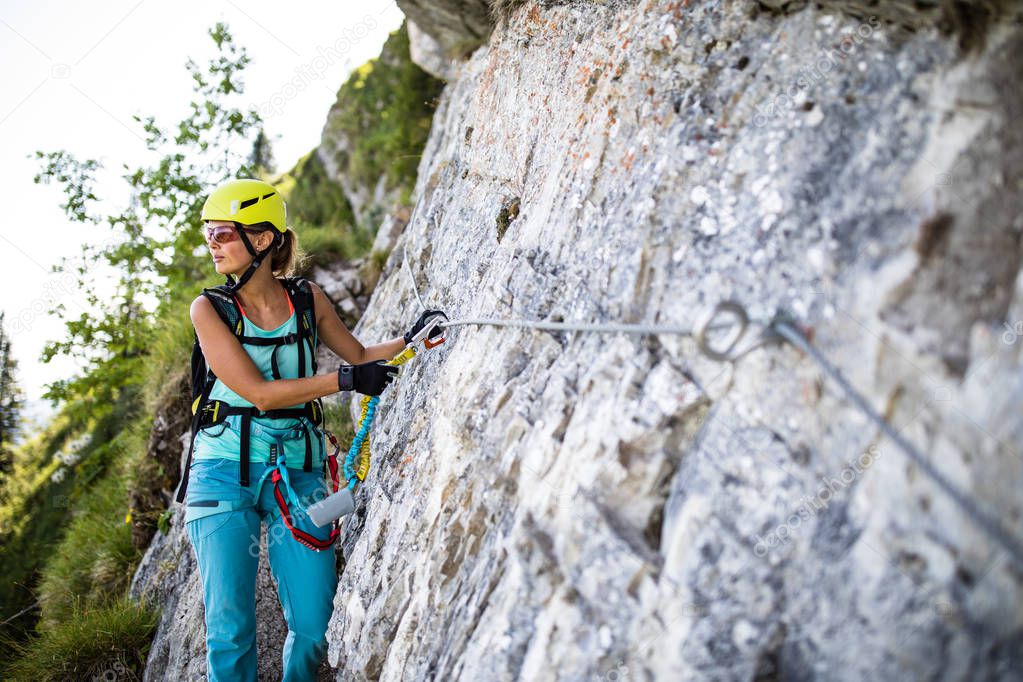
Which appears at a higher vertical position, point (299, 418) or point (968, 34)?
point (299, 418)

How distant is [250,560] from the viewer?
4.48 meters

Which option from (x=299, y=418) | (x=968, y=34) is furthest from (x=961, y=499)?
(x=299, y=418)

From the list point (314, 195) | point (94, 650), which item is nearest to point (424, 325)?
point (94, 650)

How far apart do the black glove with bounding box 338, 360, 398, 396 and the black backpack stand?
2.06 ft

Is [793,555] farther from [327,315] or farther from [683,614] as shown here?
[327,315]

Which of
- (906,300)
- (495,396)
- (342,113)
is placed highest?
(342,113)

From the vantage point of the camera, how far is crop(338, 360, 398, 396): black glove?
4.23 metres

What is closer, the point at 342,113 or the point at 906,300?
the point at 906,300

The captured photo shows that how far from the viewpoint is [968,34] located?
2449 mm

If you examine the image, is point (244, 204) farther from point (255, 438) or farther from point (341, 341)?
point (255, 438)

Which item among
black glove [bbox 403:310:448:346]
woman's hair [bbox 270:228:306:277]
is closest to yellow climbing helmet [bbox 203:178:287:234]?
woman's hair [bbox 270:228:306:277]

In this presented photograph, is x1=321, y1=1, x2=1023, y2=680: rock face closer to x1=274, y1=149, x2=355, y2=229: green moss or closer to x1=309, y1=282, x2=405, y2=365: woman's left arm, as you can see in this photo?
x1=309, y1=282, x2=405, y2=365: woman's left arm

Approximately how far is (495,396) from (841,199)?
6.18ft

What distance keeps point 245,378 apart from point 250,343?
0.31 meters
